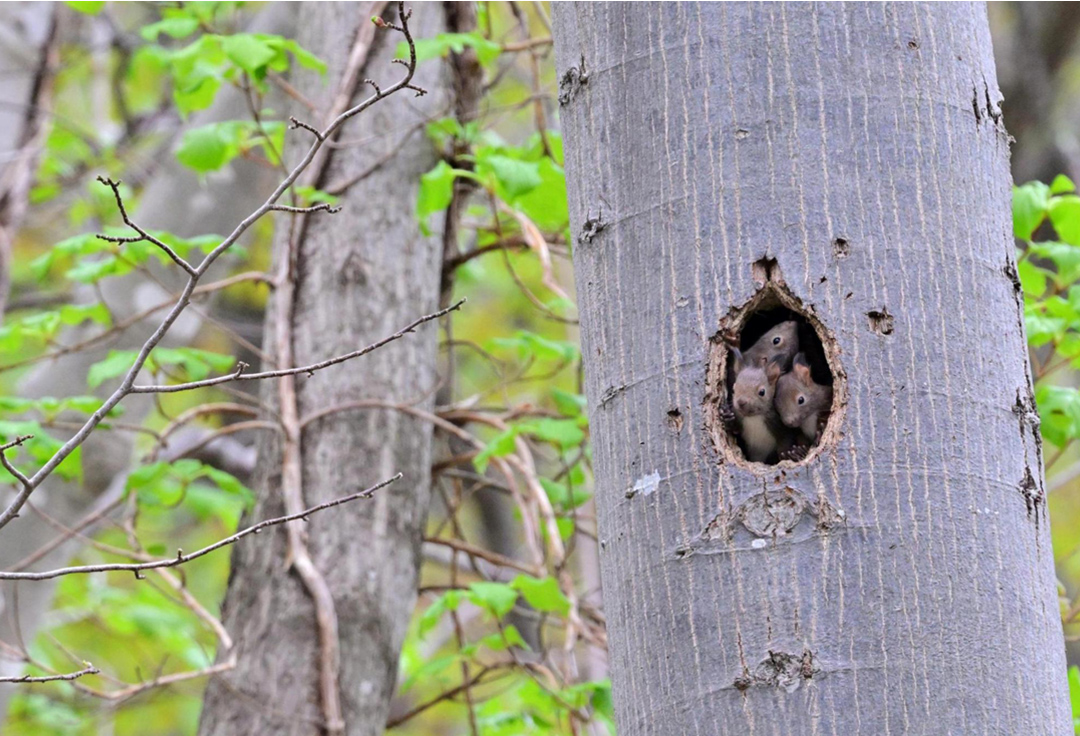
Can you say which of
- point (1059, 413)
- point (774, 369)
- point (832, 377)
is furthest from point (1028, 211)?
point (832, 377)

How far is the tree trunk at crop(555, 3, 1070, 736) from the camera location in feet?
6.16

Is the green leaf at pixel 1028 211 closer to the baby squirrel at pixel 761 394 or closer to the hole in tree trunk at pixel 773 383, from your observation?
the hole in tree trunk at pixel 773 383

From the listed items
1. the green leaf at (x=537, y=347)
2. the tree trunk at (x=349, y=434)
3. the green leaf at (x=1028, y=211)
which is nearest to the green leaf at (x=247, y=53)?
the tree trunk at (x=349, y=434)

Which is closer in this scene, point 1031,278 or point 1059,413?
point 1059,413

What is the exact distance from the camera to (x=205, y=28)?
421 centimetres

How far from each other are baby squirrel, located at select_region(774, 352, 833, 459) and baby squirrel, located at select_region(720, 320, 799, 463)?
3 centimetres

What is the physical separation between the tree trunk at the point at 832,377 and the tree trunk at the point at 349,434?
5.89 feet

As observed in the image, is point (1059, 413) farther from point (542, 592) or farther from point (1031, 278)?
point (542, 592)

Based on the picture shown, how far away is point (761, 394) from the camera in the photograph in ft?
8.89

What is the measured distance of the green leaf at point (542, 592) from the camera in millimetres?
Answer: 3688

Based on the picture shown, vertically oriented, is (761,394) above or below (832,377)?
above

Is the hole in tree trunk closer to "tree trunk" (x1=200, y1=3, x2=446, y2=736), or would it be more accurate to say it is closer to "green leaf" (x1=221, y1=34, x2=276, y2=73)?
"tree trunk" (x1=200, y1=3, x2=446, y2=736)

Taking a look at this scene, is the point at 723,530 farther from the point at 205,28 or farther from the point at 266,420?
the point at 205,28

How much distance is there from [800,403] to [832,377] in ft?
1.45
